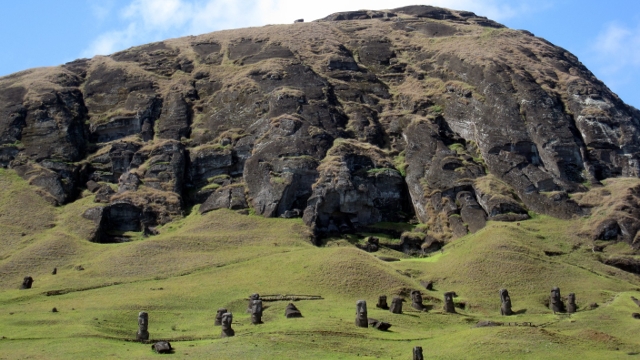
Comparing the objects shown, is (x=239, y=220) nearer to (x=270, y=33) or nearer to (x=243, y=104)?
(x=243, y=104)

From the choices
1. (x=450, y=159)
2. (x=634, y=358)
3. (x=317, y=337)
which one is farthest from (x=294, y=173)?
(x=634, y=358)

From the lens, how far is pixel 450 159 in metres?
98.7

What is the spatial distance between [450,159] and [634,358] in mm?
53457

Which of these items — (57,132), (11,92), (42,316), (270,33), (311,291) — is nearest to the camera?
(42,316)

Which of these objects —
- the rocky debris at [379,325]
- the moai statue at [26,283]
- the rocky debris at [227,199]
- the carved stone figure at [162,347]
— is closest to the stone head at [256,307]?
the rocky debris at [379,325]

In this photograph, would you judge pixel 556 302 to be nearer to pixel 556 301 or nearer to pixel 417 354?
pixel 556 301

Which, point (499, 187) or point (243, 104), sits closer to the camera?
point (499, 187)

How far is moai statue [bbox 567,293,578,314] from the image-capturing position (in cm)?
6532

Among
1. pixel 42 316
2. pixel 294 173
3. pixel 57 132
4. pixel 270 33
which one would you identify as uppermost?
pixel 270 33

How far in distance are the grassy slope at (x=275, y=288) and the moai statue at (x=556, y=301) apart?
4.89 feet

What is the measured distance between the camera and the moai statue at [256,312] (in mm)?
57125

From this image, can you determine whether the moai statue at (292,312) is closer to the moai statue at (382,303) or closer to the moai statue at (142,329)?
the moai statue at (382,303)

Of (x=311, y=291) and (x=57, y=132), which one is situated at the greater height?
(x=57, y=132)

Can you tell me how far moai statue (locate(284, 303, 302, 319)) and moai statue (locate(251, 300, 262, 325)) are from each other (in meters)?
2.26
